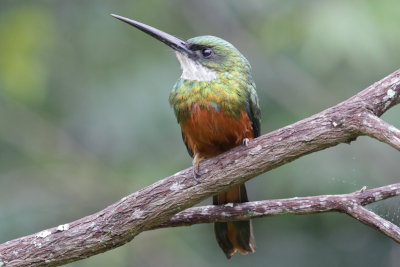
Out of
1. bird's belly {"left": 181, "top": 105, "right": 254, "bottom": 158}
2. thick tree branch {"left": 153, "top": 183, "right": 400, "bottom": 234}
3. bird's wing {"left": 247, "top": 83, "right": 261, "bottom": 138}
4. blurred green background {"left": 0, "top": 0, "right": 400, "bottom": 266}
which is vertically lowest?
thick tree branch {"left": 153, "top": 183, "right": 400, "bottom": 234}

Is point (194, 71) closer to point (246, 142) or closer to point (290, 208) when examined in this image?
point (246, 142)

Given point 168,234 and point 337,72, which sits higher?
point 337,72

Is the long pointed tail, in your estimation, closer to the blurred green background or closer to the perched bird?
the perched bird

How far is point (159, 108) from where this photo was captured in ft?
20.0

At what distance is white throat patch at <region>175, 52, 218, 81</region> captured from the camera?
3.58 metres

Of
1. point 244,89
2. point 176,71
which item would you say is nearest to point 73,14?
point 176,71

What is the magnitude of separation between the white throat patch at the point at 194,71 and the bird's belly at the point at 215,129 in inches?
7.8

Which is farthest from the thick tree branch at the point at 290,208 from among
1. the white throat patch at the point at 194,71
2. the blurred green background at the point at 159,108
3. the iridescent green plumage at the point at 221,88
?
the blurred green background at the point at 159,108

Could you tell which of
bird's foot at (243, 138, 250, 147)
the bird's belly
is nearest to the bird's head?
the bird's belly

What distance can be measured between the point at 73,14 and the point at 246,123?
4512mm

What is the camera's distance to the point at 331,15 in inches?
205

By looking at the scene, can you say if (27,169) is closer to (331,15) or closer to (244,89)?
(331,15)

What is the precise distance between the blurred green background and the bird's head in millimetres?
1391

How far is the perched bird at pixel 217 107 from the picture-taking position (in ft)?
11.3
